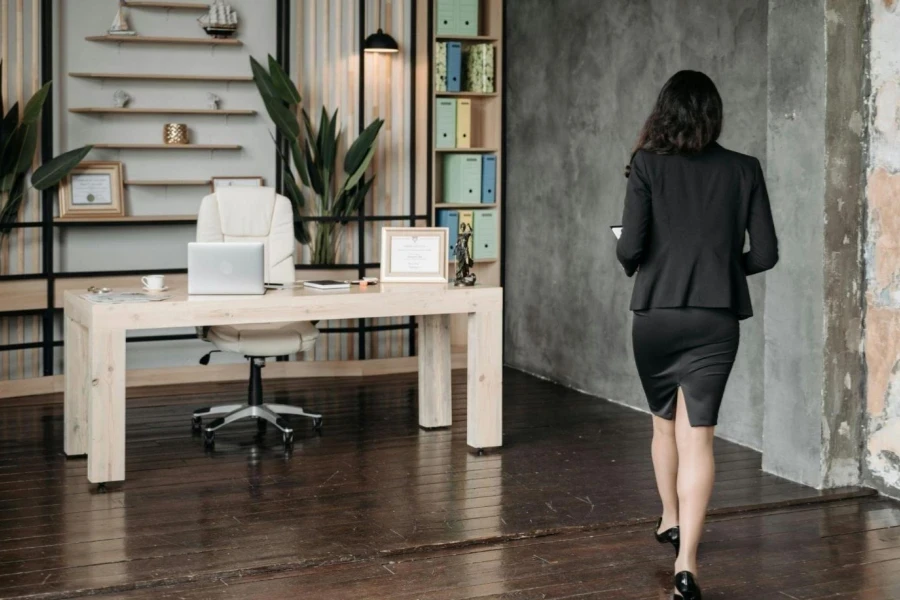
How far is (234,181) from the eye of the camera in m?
6.67

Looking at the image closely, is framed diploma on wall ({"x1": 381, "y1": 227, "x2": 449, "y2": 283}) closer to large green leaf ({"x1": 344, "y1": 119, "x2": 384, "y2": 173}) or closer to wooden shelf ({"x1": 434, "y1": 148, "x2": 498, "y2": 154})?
large green leaf ({"x1": 344, "y1": 119, "x2": 384, "y2": 173})

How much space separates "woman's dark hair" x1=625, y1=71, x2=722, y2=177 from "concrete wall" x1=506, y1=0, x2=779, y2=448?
144 cm

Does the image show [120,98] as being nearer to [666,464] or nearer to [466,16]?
[466,16]

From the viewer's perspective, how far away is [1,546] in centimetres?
356

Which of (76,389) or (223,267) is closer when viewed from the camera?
(223,267)

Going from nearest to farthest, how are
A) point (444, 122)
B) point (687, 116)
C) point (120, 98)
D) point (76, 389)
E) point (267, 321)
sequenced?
point (687, 116), point (267, 321), point (76, 389), point (120, 98), point (444, 122)

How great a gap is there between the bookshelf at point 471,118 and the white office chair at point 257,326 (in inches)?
65.5

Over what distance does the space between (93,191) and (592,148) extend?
286 cm

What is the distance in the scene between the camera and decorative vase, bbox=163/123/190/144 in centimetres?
643

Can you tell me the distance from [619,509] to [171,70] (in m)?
3.98

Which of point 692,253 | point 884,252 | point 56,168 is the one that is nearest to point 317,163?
point 56,168

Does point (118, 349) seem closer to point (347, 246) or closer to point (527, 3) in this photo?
point (347, 246)

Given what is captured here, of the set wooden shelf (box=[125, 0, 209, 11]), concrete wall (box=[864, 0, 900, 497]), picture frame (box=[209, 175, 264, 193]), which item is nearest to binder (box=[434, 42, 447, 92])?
picture frame (box=[209, 175, 264, 193])

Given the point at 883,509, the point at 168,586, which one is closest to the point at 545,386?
the point at 883,509
